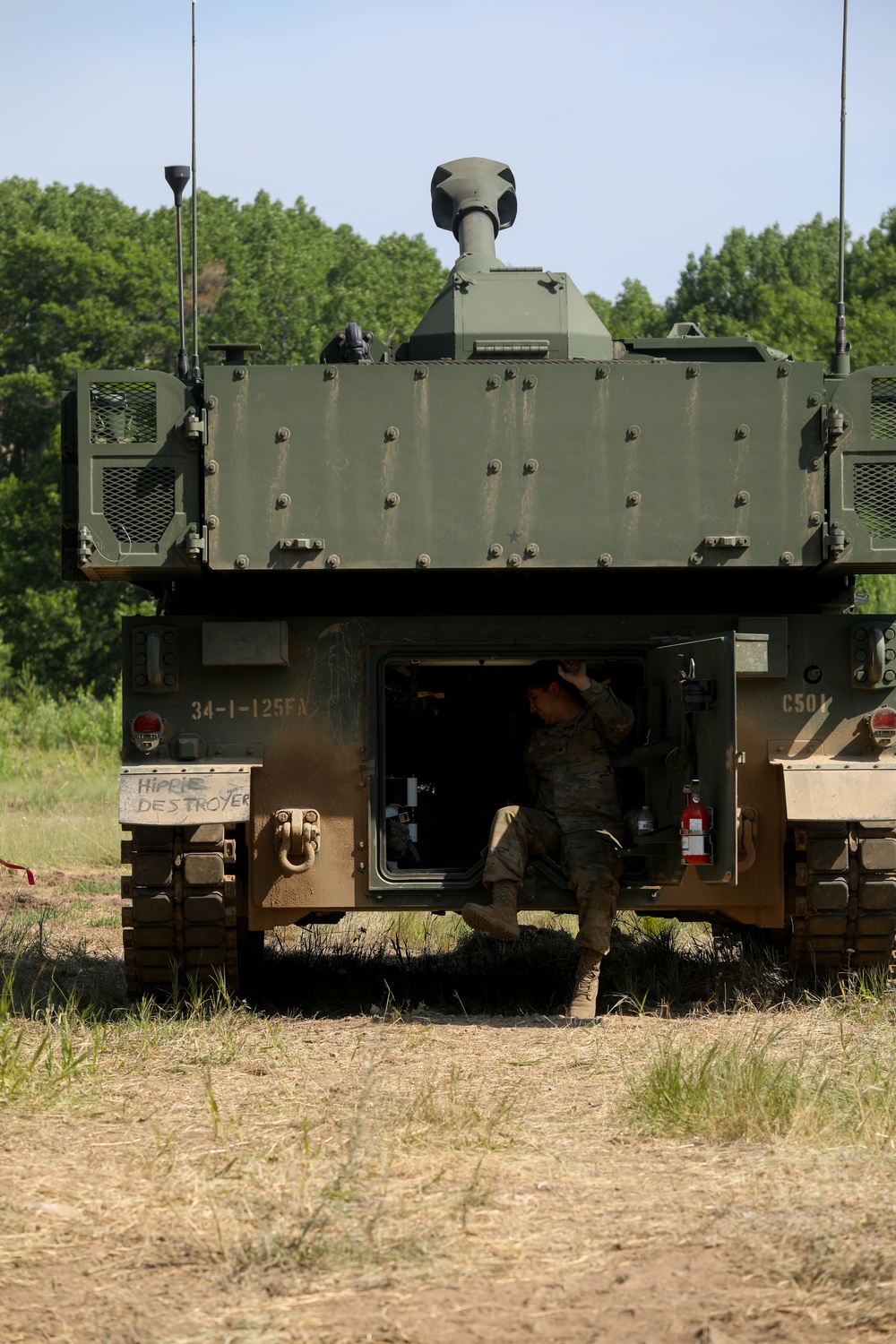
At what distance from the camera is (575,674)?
7234 mm

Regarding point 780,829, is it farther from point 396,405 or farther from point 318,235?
point 318,235

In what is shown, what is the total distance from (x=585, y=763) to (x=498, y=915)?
834 mm

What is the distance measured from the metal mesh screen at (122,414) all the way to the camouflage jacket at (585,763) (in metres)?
2.08

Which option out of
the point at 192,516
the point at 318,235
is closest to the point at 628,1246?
the point at 192,516

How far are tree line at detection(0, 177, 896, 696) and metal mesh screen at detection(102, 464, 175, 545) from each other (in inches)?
785

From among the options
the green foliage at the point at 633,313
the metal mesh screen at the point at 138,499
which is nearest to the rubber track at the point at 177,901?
the metal mesh screen at the point at 138,499

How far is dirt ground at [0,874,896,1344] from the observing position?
3607 mm

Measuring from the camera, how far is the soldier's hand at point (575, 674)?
722cm

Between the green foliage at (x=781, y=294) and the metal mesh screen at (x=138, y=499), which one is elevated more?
the green foliage at (x=781, y=294)

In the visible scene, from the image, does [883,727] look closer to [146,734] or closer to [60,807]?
[146,734]

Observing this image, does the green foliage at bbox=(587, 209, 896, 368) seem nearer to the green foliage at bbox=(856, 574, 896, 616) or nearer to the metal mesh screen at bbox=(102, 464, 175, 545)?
the green foliage at bbox=(856, 574, 896, 616)

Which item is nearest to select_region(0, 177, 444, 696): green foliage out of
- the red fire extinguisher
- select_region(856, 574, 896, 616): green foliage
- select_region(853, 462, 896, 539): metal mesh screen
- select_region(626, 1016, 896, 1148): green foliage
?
select_region(856, 574, 896, 616): green foliage

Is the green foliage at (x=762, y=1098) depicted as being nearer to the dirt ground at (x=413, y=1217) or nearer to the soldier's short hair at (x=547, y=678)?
the dirt ground at (x=413, y=1217)

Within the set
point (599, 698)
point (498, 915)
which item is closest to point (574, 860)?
point (498, 915)
